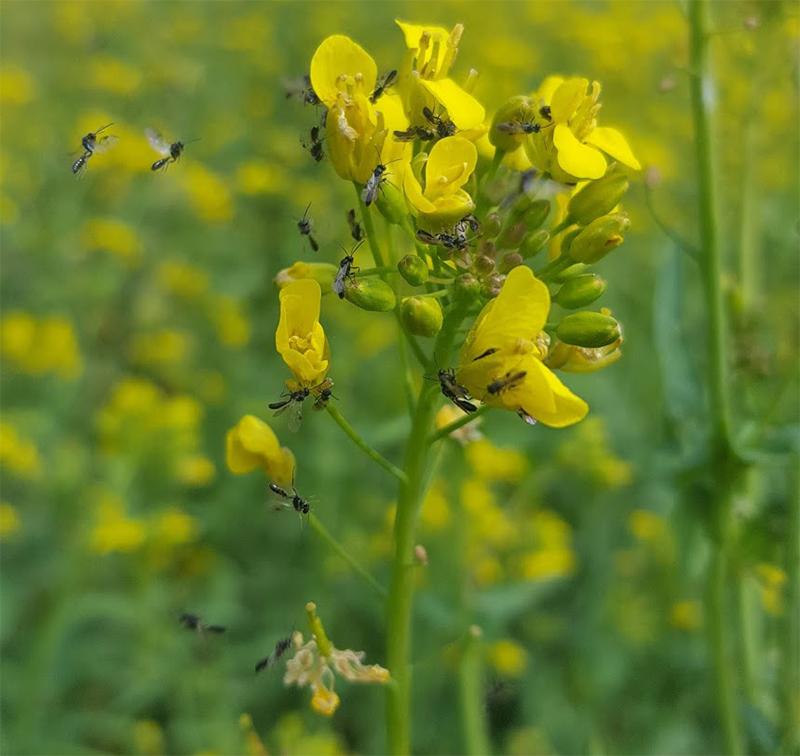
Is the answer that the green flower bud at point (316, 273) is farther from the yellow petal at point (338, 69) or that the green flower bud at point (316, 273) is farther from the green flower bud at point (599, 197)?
the green flower bud at point (599, 197)

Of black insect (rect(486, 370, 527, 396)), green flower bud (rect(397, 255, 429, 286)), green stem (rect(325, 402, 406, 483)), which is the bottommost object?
green stem (rect(325, 402, 406, 483))

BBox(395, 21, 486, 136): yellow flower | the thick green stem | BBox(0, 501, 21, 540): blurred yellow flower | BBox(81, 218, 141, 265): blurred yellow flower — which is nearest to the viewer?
BBox(395, 21, 486, 136): yellow flower

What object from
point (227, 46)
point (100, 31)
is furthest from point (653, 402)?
point (100, 31)

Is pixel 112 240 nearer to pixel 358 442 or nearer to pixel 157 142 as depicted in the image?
pixel 157 142

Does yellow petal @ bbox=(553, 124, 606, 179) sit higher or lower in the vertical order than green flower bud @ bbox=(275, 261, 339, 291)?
higher

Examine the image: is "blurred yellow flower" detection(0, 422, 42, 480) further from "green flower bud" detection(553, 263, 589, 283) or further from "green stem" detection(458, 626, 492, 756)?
"green flower bud" detection(553, 263, 589, 283)

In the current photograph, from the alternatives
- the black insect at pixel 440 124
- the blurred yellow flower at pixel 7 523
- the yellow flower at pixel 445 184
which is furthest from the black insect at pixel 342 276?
the blurred yellow flower at pixel 7 523

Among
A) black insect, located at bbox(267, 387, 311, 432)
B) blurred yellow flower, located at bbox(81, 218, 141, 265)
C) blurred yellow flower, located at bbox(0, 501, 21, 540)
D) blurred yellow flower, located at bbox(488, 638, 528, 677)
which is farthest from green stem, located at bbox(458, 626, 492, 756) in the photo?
blurred yellow flower, located at bbox(81, 218, 141, 265)

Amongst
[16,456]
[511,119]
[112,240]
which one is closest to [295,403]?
[511,119]
